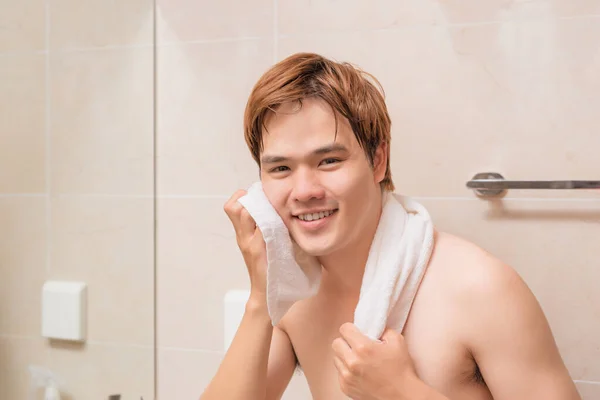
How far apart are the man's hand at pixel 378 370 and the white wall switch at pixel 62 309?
0.58m

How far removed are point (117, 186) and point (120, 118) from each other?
0.52ft

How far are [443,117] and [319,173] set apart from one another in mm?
461

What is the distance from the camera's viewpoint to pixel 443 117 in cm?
133

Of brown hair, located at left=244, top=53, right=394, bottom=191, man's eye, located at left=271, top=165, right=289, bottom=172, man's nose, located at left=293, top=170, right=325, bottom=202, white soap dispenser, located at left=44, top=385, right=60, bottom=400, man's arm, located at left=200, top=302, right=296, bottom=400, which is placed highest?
brown hair, located at left=244, top=53, right=394, bottom=191

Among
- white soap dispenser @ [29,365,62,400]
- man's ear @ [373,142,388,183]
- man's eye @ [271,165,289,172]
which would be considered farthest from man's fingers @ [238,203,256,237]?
white soap dispenser @ [29,365,62,400]

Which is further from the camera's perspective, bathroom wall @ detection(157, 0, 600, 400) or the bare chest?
bathroom wall @ detection(157, 0, 600, 400)

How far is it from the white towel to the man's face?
1.9 inches

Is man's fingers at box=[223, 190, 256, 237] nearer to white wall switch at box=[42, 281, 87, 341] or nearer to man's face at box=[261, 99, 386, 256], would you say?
man's face at box=[261, 99, 386, 256]

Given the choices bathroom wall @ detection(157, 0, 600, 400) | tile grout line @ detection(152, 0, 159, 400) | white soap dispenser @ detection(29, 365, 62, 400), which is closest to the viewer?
white soap dispenser @ detection(29, 365, 62, 400)

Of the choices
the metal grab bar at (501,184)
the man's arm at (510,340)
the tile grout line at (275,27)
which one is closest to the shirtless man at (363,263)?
the man's arm at (510,340)

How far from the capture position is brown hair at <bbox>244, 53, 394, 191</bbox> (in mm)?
986

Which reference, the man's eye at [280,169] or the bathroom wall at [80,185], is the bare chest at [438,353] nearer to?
the man's eye at [280,169]

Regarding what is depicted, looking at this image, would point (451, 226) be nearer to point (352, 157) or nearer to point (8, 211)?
point (352, 157)

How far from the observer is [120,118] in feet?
4.75
